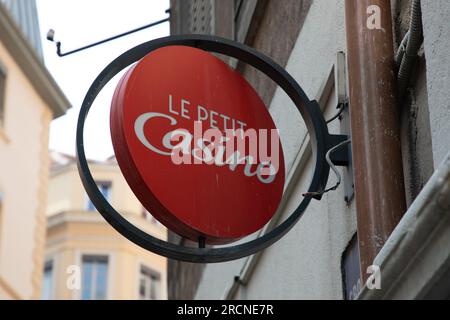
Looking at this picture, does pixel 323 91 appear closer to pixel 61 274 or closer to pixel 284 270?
pixel 284 270

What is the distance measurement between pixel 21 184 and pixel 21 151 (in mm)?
664

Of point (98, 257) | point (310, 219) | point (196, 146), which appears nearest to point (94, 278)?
point (98, 257)

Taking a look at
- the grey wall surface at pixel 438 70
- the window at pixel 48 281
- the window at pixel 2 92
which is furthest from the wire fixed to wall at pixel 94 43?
the window at pixel 48 281

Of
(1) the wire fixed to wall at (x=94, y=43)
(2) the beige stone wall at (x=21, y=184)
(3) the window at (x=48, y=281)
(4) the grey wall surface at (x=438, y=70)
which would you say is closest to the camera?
(4) the grey wall surface at (x=438, y=70)

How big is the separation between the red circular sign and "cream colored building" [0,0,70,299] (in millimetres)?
15778

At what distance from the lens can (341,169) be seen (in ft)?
17.8

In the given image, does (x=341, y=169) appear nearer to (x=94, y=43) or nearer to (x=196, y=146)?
(x=196, y=146)

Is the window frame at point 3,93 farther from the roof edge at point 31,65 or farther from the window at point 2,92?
the roof edge at point 31,65

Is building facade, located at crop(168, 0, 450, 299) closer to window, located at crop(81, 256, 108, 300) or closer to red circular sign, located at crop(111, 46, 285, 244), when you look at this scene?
red circular sign, located at crop(111, 46, 285, 244)

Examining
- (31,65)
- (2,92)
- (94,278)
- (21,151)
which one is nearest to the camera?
(2,92)

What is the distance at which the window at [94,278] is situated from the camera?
116ft

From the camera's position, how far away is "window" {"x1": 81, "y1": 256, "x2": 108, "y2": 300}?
116 ft

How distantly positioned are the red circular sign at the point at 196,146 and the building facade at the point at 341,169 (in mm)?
457

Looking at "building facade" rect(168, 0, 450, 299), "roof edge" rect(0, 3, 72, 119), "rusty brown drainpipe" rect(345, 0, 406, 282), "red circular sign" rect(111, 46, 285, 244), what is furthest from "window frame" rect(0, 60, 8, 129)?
"rusty brown drainpipe" rect(345, 0, 406, 282)
